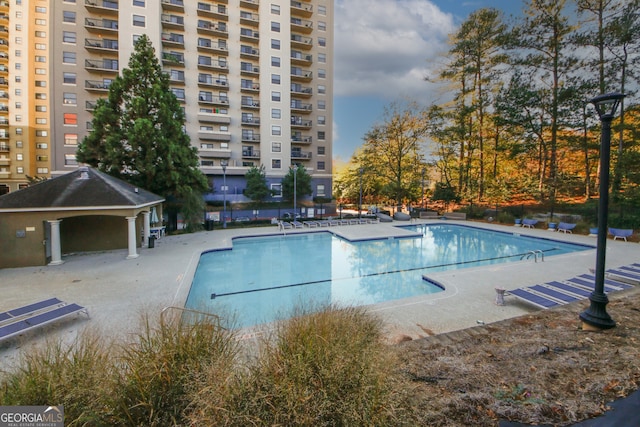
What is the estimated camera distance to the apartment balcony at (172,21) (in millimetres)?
29350

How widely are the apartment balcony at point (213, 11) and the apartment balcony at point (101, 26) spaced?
861 cm

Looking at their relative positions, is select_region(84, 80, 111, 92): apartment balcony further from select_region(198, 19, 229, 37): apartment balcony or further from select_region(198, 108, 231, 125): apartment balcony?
select_region(198, 19, 229, 37): apartment balcony

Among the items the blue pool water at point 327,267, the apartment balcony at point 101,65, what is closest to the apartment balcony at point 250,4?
the apartment balcony at point 101,65

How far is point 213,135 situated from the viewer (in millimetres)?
31250

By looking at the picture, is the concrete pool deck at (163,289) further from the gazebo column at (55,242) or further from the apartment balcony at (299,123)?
the apartment balcony at (299,123)

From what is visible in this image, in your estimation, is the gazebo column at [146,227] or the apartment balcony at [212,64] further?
the apartment balcony at [212,64]

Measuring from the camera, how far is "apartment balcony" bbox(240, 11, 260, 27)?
3178 centimetres

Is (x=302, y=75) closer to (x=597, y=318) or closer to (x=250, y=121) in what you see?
(x=250, y=121)

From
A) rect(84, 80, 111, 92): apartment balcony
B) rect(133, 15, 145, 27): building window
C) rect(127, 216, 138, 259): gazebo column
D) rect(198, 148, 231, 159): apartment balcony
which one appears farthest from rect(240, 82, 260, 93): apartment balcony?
rect(127, 216, 138, 259): gazebo column

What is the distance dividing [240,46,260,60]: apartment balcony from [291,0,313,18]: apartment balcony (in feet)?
23.3

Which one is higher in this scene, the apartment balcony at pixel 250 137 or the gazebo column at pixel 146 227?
the apartment balcony at pixel 250 137

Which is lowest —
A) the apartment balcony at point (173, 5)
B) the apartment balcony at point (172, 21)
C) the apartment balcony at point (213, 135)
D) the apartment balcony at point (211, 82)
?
the apartment balcony at point (213, 135)

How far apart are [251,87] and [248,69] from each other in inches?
81.2

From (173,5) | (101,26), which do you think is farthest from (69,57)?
(173,5)
